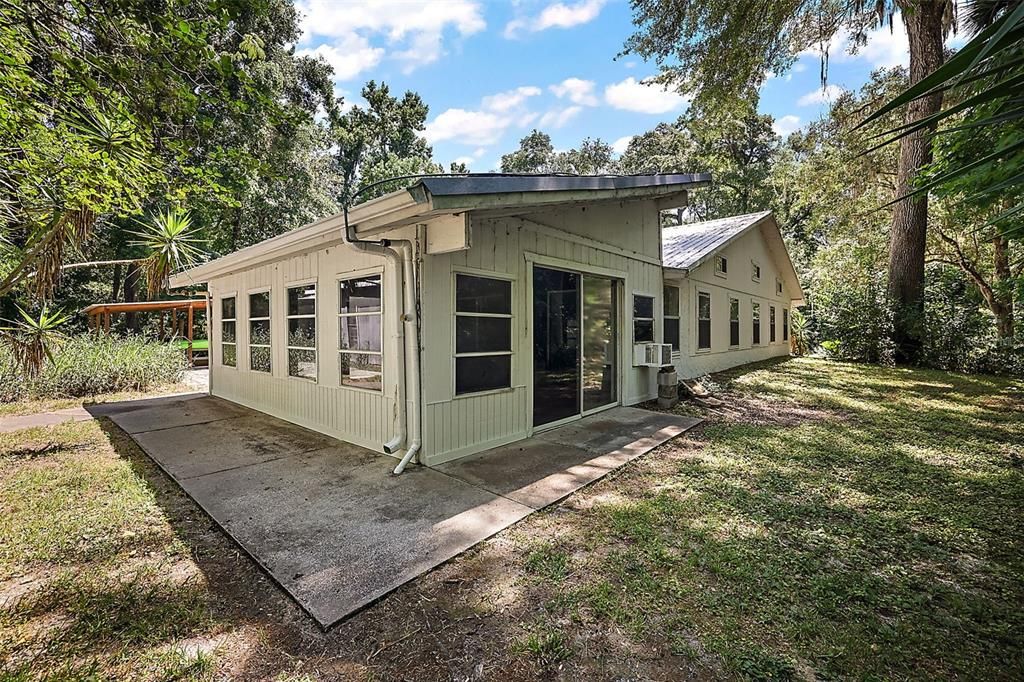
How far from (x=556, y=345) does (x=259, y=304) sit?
4673mm

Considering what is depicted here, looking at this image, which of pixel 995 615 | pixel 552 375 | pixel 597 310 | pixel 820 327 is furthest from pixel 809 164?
pixel 995 615

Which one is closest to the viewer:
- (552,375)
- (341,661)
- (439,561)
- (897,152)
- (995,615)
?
(341,661)

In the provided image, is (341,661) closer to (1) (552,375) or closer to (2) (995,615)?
(2) (995,615)

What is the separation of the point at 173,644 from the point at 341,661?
85 cm

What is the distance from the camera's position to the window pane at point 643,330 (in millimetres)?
7791

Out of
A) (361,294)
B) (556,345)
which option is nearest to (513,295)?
(556,345)

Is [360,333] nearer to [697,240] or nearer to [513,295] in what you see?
[513,295]

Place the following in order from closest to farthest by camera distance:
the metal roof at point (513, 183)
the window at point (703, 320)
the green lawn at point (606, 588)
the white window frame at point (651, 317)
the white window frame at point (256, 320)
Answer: the green lawn at point (606, 588) → the metal roof at point (513, 183) → the white window frame at point (256, 320) → the white window frame at point (651, 317) → the window at point (703, 320)

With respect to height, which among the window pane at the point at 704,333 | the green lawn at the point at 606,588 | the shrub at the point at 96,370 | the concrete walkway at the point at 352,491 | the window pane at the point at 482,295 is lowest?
the green lawn at the point at 606,588

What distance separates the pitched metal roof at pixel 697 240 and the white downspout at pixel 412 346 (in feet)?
19.0

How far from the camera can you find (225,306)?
8578 millimetres

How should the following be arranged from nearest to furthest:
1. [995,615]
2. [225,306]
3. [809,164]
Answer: [995,615] < [225,306] < [809,164]

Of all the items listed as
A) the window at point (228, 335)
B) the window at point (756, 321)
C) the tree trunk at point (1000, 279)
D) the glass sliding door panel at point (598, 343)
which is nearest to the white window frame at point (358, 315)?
the glass sliding door panel at point (598, 343)

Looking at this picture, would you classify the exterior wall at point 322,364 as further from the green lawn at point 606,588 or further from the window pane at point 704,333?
the window pane at point 704,333
